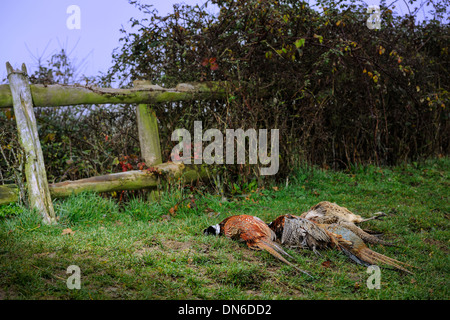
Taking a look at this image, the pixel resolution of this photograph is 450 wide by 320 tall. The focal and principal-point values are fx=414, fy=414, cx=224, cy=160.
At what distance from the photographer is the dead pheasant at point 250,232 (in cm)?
412

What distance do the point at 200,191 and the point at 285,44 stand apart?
3100mm

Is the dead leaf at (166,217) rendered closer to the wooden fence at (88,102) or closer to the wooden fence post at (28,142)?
the wooden fence at (88,102)

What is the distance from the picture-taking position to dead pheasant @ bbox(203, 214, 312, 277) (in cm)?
412

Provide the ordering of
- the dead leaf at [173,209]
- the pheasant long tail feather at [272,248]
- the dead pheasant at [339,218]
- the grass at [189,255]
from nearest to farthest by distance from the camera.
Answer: the grass at [189,255], the pheasant long tail feather at [272,248], the dead pheasant at [339,218], the dead leaf at [173,209]

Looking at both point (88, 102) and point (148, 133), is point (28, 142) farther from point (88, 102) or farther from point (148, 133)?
point (148, 133)

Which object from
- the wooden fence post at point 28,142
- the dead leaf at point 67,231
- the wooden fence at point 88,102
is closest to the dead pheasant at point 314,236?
the dead leaf at point 67,231

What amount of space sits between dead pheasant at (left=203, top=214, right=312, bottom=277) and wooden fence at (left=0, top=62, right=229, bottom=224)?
87.0 inches

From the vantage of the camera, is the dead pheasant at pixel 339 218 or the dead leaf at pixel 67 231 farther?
the dead leaf at pixel 67 231

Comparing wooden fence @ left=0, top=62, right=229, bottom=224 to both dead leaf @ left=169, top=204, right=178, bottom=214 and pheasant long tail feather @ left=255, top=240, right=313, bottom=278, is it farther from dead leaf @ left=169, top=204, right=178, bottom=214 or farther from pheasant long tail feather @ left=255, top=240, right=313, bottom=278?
pheasant long tail feather @ left=255, top=240, right=313, bottom=278

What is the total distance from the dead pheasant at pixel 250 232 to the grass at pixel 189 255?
0.09 m
